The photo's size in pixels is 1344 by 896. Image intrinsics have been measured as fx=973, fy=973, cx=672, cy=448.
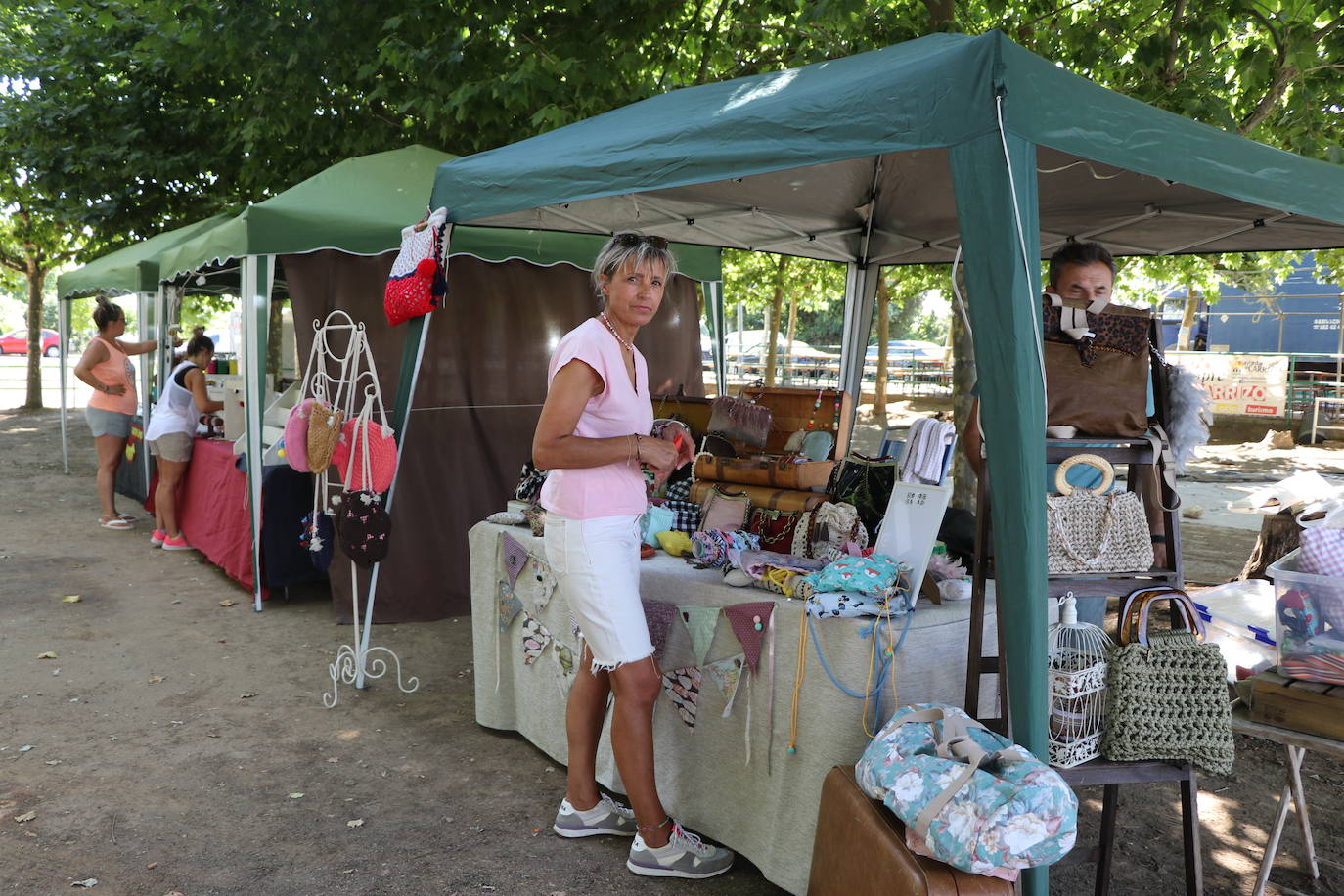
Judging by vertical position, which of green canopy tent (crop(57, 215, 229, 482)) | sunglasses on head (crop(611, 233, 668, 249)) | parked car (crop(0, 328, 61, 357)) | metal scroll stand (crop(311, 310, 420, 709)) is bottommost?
metal scroll stand (crop(311, 310, 420, 709))

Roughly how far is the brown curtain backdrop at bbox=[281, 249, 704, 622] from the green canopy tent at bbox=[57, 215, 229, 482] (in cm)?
216

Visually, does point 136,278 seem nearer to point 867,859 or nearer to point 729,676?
point 729,676

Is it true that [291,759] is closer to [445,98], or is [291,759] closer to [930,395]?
[445,98]

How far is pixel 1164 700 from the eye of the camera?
2.39 m

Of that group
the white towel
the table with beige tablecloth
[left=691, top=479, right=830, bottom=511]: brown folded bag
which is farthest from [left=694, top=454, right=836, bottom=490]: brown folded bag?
the white towel

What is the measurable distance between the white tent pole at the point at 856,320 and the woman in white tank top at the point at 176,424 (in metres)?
4.64

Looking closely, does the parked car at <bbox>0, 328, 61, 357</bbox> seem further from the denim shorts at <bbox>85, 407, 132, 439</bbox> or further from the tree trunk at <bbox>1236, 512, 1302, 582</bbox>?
the tree trunk at <bbox>1236, 512, 1302, 582</bbox>

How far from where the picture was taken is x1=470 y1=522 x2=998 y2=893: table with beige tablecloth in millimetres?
2658

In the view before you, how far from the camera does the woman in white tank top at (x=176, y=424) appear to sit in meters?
7.32

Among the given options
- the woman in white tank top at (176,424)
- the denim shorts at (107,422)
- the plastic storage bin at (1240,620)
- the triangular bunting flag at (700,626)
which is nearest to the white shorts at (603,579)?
the triangular bunting flag at (700,626)

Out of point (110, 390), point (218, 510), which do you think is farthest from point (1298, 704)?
point (110, 390)

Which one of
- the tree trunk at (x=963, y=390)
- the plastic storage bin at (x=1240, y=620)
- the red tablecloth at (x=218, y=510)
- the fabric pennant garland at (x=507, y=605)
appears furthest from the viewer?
the tree trunk at (x=963, y=390)

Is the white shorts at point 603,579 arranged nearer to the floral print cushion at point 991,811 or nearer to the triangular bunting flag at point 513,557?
the floral print cushion at point 991,811

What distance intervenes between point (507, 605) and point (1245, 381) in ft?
51.4
